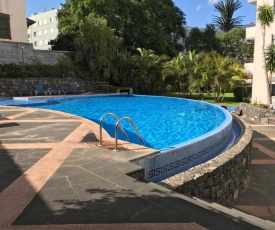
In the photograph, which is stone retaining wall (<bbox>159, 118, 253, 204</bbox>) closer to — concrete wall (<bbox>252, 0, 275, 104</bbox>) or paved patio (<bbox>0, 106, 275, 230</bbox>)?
paved patio (<bbox>0, 106, 275, 230</bbox>)

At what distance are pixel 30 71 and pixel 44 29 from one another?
209 feet

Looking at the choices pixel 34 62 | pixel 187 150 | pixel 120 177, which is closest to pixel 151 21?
pixel 34 62

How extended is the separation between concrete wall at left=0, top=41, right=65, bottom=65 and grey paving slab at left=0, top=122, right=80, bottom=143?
17536 millimetres

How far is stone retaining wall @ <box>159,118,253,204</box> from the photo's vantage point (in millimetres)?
4863

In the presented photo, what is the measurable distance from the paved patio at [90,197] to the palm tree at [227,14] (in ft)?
195

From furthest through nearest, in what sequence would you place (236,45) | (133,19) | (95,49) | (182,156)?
(236,45) < (133,19) < (95,49) < (182,156)

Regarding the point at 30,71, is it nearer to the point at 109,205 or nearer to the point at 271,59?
the point at 271,59

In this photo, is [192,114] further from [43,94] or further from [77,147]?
[43,94]

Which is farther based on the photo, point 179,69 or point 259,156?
point 179,69

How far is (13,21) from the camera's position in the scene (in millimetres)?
26828

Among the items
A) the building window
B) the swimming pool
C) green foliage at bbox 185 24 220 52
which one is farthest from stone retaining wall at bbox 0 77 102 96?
green foliage at bbox 185 24 220 52

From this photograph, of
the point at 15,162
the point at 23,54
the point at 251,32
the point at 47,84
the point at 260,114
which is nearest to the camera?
the point at 15,162

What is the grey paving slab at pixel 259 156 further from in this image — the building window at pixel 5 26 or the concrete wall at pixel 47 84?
the building window at pixel 5 26

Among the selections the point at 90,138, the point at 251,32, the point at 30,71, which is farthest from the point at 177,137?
the point at 30,71
